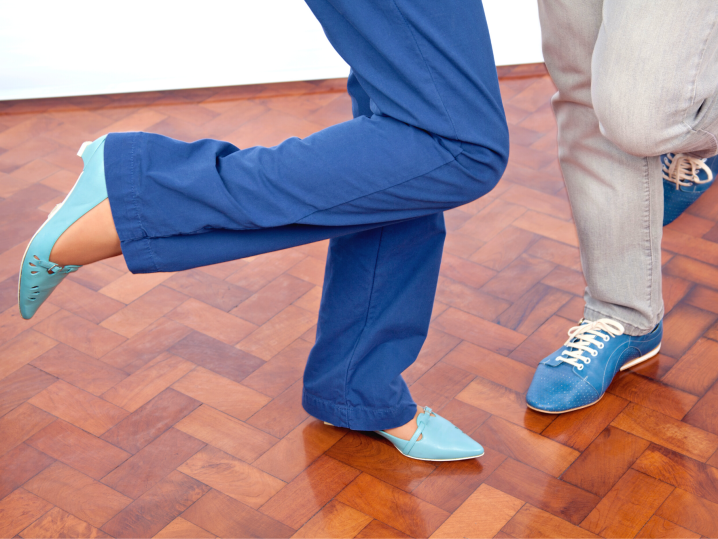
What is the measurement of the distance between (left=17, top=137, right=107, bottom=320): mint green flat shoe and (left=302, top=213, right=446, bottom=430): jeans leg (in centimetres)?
36

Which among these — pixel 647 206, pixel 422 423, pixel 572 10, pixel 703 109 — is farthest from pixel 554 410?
pixel 572 10

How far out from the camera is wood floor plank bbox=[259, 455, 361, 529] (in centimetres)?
114

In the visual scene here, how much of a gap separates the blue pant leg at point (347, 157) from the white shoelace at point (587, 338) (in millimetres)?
550

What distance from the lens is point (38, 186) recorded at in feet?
6.32

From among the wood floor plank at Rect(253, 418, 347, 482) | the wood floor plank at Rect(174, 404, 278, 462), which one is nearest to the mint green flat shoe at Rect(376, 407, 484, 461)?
the wood floor plank at Rect(253, 418, 347, 482)

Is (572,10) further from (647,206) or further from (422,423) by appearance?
(422,423)

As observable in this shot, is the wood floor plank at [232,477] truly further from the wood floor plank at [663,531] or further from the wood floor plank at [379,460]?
the wood floor plank at [663,531]

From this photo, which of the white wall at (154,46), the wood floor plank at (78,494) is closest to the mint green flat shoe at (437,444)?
the wood floor plank at (78,494)

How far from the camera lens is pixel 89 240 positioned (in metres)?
0.95

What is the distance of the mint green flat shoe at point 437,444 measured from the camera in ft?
4.02

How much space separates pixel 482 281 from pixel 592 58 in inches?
22.4

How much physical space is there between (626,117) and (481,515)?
0.60m

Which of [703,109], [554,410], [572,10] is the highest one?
[572,10]

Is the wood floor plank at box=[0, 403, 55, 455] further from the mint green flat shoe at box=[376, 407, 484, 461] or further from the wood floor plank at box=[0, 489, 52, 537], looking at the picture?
the mint green flat shoe at box=[376, 407, 484, 461]
